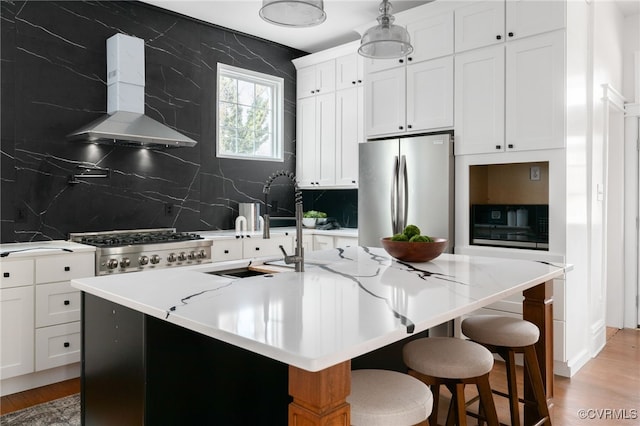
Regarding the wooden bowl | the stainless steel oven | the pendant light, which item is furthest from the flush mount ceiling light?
the stainless steel oven

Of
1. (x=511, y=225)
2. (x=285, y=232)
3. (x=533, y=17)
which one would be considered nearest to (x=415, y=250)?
(x=511, y=225)

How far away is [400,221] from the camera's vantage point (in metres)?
3.94

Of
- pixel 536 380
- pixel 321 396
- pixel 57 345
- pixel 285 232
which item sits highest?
pixel 285 232

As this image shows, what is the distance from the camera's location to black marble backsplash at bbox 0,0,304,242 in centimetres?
353

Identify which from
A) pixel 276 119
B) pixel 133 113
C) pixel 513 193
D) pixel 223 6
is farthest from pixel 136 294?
pixel 276 119

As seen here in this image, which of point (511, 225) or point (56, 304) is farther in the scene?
point (511, 225)

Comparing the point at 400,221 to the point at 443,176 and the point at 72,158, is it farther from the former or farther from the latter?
the point at 72,158

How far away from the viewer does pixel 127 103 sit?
12.6ft

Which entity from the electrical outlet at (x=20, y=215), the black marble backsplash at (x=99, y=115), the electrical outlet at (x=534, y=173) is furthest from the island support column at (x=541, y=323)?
the electrical outlet at (x=20, y=215)

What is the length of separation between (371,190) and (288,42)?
2.18m

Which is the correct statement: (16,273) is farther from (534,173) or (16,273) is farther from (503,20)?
(503,20)

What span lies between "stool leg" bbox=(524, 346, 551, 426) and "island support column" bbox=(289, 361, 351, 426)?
1322 millimetres

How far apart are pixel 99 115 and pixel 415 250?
2979mm

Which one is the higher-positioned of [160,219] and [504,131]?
[504,131]
